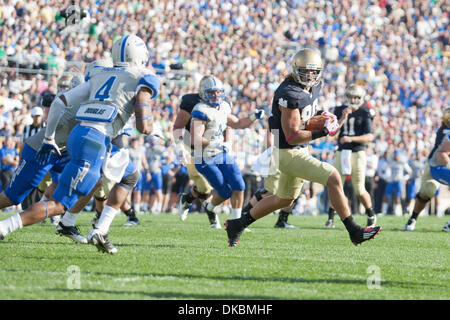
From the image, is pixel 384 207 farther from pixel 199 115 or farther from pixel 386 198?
pixel 199 115

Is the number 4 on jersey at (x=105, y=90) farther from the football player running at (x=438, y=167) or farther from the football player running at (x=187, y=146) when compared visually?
the football player running at (x=438, y=167)

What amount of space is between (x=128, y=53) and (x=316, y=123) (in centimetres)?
171

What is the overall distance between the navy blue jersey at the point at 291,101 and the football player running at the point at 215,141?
2096 mm

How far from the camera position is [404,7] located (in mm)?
27359

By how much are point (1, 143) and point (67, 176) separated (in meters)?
8.53

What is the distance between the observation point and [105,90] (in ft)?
19.2

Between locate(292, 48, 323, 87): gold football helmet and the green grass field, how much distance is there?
155cm

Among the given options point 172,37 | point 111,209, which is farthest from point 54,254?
point 172,37

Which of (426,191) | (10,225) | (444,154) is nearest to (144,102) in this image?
(10,225)

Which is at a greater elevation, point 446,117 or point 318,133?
point 318,133

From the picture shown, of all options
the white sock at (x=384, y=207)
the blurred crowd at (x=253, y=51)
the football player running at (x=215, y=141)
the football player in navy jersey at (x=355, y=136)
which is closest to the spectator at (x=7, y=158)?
the blurred crowd at (x=253, y=51)

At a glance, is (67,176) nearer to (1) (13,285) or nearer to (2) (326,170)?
(1) (13,285)

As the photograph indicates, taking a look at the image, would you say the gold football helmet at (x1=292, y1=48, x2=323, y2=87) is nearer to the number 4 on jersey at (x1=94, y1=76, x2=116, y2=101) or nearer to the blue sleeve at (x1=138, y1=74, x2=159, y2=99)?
the blue sleeve at (x1=138, y1=74, x2=159, y2=99)

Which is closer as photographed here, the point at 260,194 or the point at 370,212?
the point at 260,194
